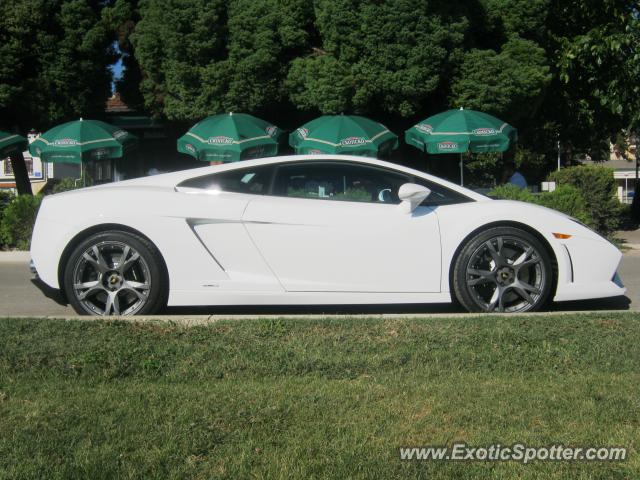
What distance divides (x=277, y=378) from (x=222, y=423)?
80 centimetres

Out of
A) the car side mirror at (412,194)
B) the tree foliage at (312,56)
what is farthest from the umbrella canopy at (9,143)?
the car side mirror at (412,194)

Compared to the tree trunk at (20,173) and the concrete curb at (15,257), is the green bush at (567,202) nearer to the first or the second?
the concrete curb at (15,257)

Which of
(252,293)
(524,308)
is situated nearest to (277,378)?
(252,293)

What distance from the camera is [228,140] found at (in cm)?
1383

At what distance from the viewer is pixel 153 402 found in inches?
151

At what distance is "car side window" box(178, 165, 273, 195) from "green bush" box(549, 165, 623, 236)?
8.61 metres

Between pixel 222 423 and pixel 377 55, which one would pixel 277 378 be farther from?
pixel 377 55

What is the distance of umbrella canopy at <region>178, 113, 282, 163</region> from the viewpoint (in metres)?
13.8

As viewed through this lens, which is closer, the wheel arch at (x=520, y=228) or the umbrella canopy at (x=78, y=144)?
the wheel arch at (x=520, y=228)

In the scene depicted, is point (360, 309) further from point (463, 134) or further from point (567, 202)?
point (463, 134)

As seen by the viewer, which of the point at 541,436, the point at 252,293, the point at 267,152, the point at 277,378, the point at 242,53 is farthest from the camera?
the point at 242,53

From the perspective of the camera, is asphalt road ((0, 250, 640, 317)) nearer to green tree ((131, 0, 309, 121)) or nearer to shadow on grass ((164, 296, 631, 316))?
shadow on grass ((164, 296, 631, 316))

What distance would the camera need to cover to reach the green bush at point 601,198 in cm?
1320

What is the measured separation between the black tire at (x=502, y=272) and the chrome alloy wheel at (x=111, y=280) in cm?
243
